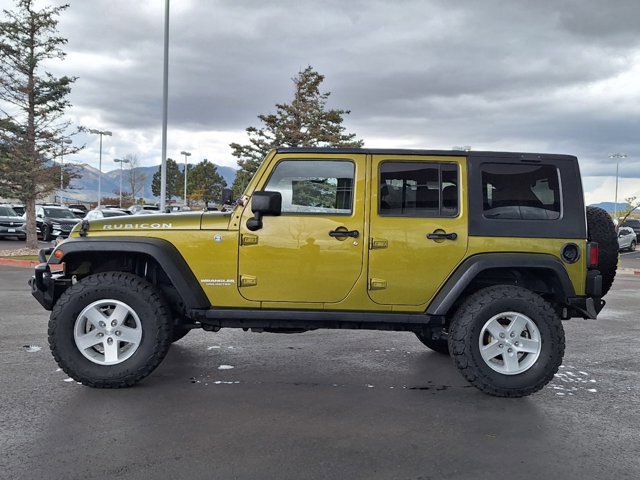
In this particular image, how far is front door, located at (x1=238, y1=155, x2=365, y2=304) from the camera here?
4.75 m

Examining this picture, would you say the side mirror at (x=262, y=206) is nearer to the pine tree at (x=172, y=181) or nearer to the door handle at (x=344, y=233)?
the door handle at (x=344, y=233)

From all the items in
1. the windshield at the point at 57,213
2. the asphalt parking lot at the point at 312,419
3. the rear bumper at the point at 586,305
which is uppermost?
the windshield at the point at 57,213

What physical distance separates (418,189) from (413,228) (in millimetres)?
356

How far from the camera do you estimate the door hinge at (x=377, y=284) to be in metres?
4.78

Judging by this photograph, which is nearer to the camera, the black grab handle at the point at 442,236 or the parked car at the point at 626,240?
the black grab handle at the point at 442,236

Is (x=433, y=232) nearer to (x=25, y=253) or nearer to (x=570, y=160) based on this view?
(x=570, y=160)

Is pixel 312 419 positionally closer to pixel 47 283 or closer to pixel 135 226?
pixel 135 226

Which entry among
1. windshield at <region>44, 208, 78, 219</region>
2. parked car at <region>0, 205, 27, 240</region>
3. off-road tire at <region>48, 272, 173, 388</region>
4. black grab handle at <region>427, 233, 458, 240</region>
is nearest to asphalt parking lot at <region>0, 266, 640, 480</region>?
off-road tire at <region>48, 272, 173, 388</region>

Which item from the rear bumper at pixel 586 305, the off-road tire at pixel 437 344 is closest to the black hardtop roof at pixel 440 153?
the rear bumper at pixel 586 305

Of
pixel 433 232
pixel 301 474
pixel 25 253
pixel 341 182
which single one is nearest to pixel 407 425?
pixel 301 474

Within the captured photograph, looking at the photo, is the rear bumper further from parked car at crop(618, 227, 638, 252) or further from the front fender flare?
parked car at crop(618, 227, 638, 252)

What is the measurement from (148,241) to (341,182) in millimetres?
1689

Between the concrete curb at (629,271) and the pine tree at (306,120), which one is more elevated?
the pine tree at (306,120)

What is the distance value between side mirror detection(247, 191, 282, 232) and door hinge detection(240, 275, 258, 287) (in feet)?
1.30
